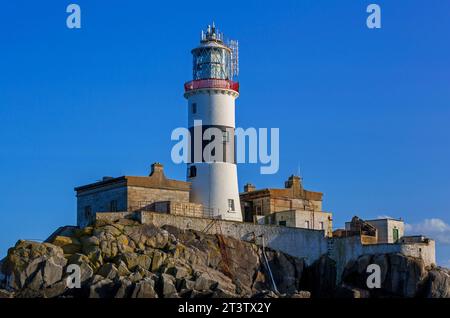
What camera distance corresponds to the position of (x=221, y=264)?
5938cm

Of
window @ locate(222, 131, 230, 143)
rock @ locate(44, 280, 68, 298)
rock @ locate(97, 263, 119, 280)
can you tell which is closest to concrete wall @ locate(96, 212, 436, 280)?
window @ locate(222, 131, 230, 143)

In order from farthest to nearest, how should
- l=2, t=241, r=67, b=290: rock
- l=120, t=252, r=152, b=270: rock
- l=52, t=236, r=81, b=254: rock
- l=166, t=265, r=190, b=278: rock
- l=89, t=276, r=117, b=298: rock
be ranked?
l=52, t=236, r=81, b=254: rock, l=120, t=252, r=152, b=270: rock, l=166, t=265, r=190, b=278: rock, l=2, t=241, r=67, b=290: rock, l=89, t=276, r=117, b=298: rock

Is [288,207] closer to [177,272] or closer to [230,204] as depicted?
[230,204]

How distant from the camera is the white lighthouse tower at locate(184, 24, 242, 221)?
6519 centimetres

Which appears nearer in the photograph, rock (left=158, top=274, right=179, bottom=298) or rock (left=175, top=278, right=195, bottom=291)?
rock (left=158, top=274, right=179, bottom=298)

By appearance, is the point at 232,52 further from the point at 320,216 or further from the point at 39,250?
the point at 39,250

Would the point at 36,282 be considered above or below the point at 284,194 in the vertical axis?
below

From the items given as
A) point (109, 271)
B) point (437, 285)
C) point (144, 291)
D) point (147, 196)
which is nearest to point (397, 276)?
point (437, 285)

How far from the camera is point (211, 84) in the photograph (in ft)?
216

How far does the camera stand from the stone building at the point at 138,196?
61.6 meters

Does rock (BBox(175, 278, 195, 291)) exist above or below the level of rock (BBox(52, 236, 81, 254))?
below

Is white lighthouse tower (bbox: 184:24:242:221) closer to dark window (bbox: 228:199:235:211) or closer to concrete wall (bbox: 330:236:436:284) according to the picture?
dark window (bbox: 228:199:235:211)

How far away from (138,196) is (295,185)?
13.5 metres
